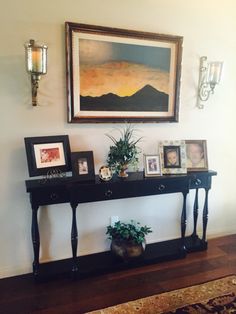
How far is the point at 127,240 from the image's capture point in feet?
8.34

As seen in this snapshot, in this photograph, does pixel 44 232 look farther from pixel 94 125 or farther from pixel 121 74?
pixel 121 74

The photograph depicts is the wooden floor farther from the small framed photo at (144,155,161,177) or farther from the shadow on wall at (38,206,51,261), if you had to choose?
the small framed photo at (144,155,161,177)

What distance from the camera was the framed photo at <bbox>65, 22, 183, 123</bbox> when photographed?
7.77ft

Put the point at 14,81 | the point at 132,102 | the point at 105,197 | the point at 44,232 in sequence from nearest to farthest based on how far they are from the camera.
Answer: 1. the point at 14,81
2. the point at 105,197
3. the point at 44,232
4. the point at 132,102

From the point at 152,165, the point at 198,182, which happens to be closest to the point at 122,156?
the point at 152,165

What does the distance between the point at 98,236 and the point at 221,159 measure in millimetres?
1565

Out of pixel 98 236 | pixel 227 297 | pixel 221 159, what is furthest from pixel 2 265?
pixel 221 159

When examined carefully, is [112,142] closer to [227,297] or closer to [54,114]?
[54,114]

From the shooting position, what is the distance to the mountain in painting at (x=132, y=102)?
2467 millimetres

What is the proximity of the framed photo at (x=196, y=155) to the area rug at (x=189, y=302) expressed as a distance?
105cm

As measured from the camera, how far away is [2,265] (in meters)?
2.38

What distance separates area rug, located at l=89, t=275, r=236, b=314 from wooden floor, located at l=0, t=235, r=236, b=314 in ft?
0.24

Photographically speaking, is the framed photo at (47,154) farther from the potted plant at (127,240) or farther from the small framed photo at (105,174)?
the potted plant at (127,240)

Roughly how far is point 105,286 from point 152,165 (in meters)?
1.09
